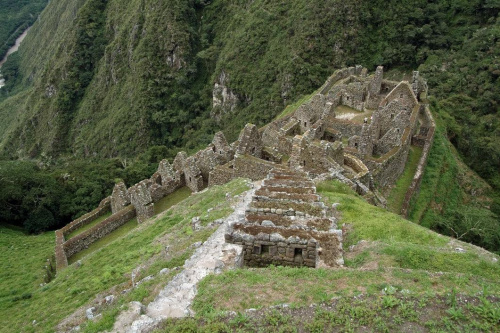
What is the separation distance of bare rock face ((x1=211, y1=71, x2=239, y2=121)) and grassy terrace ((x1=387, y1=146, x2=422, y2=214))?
70.7 metres

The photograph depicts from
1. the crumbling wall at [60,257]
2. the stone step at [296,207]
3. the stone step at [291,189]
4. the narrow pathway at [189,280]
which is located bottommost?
the crumbling wall at [60,257]

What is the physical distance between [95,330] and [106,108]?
4684 inches

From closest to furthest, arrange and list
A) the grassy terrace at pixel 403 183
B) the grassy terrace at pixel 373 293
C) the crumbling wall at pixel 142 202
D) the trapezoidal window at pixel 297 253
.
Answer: the grassy terrace at pixel 373 293
the trapezoidal window at pixel 297 253
the crumbling wall at pixel 142 202
the grassy terrace at pixel 403 183

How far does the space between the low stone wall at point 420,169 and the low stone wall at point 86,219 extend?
18135 mm

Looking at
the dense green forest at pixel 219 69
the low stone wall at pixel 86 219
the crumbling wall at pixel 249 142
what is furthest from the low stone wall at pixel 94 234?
the dense green forest at pixel 219 69

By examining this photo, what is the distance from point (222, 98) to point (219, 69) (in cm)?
838

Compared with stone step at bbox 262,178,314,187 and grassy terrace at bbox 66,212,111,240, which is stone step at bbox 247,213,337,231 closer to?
stone step at bbox 262,178,314,187

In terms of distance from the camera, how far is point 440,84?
58.5 meters

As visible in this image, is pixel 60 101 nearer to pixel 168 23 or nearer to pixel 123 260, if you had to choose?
pixel 168 23

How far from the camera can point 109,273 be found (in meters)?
13.7

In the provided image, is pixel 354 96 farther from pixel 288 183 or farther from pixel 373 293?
pixel 373 293

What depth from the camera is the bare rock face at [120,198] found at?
2409 cm

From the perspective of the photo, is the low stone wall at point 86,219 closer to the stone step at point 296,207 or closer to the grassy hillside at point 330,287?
the grassy hillside at point 330,287

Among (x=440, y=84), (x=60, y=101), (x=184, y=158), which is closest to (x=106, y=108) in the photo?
(x=60, y=101)
